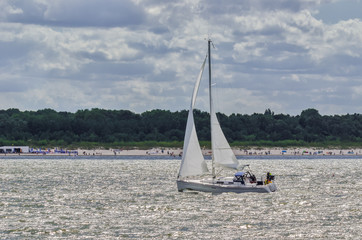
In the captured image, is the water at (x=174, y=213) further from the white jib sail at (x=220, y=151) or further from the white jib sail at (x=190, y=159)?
the white jib sail at (x=220, y=151)

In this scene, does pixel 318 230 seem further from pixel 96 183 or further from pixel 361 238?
pixel 96 183

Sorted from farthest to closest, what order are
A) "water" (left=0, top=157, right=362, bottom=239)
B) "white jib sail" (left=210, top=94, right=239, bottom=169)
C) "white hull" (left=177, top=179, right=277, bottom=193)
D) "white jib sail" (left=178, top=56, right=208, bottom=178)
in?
"white jib sail" (left=210, top=94, right=239, bottom=169)
"white jib sail" (left=178, top=56, right=208, bottom=178)
"white hull" (left=177, top=179, right=277, bottom=193)
"water" (left=0, top=157, right=362, bottom=239)

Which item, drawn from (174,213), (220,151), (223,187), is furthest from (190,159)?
(174,213)

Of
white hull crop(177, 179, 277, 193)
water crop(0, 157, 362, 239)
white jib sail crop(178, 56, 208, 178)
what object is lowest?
water crop(0, 157, 362, 239)

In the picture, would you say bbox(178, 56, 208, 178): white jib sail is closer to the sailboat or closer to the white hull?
the sailboat

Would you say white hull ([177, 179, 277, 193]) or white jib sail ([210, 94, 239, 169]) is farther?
white jib sail ([210, 94, 239, 169])

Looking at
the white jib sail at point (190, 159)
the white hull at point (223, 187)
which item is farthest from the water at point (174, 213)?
the white jib sail at point (190, 159)

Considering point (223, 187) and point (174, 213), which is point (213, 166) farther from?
point (174, 213)

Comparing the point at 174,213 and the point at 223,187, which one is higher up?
the point at 223,187

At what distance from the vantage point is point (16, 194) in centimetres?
8331

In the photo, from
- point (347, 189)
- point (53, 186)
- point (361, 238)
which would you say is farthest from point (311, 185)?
point (361, 238)

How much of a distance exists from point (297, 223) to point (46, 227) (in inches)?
761

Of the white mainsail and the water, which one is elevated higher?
the white mainsail

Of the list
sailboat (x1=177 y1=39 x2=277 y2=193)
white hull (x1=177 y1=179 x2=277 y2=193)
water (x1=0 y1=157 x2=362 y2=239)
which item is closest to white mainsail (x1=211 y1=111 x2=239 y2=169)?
sailboat (x1=177 y1=39 x2=277 y2=193)
